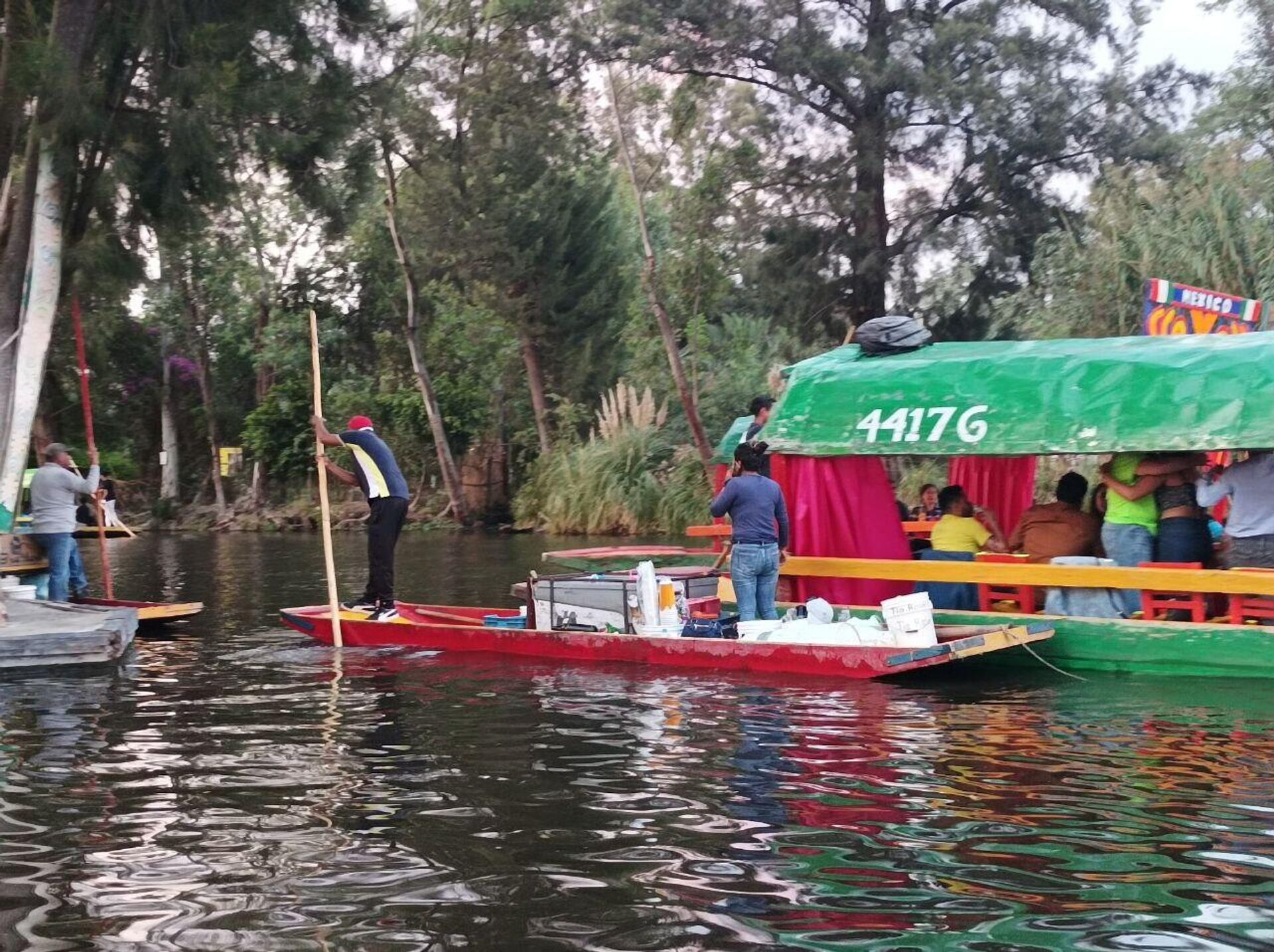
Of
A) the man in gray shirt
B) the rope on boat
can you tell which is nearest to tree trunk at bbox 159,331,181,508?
the rope on boat

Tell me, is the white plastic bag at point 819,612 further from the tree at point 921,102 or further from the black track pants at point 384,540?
the tree at point 921,102

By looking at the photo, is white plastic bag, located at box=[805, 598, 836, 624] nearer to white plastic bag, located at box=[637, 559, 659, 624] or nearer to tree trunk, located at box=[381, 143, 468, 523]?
white plastic bag, located at box=[637, 559, 659, 624]

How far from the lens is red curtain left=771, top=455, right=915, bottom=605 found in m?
12.3

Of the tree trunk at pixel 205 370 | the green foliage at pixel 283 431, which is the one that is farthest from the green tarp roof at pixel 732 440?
the tree trunk at pixel 205 370

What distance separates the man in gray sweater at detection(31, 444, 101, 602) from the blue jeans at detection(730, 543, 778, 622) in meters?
6.56

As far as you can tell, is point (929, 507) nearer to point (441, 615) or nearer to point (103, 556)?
point (441, 615)

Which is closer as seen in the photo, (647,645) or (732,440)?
(647,645)

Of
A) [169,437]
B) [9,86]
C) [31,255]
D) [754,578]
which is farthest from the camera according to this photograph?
[169,437]

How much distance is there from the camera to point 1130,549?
11117 millimetres

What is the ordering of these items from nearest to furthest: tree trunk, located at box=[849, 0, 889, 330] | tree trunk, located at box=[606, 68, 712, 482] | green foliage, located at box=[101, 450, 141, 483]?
1. tree trunk, located at box=[849, 0, 889, 330]
2. tree trunk, located at box=[606, 68, 712, 482]
3. green foliage, located at box=[101, 450, 141, 483]

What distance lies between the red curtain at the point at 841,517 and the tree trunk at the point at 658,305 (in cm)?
1920

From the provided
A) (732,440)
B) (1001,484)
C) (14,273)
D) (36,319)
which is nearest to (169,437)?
(14,273)

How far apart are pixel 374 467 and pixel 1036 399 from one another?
606 cm

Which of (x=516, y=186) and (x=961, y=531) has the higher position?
(x=516, y=186)
